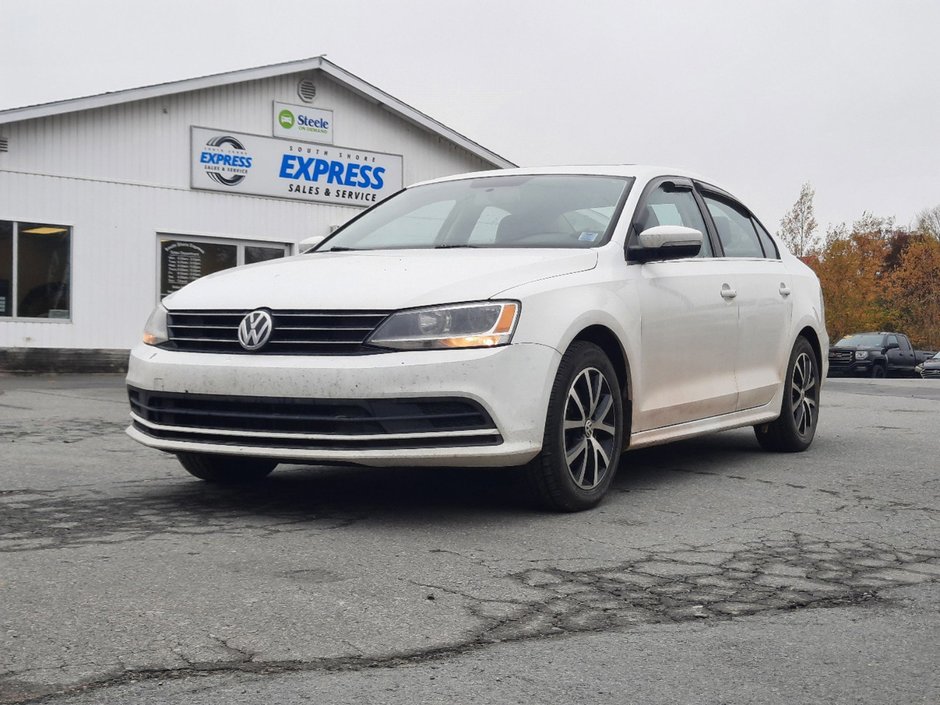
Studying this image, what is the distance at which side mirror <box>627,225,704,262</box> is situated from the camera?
18.7ft

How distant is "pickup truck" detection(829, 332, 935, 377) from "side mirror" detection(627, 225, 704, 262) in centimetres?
3125

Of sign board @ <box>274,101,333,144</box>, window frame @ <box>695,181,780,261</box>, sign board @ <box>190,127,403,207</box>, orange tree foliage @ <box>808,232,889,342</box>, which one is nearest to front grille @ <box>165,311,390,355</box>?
window frame @ <box>695,181,780,261</box>

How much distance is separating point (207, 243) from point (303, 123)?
2870 millimetres

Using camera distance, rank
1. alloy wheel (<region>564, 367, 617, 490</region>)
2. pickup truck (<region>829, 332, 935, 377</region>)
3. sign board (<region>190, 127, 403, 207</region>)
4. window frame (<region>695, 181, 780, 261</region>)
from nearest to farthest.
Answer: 1. alloy wheel (<region>564, 367, 617, 490</region>)
2. window frame (<region>695, 181, 780, 261</region>)
3. sign board (<region>190, 127, 403, 207</region>)
4. pickup truck (<region>829, 332, 935, 377</region>)

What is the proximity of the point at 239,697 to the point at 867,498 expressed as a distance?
400 centimetres

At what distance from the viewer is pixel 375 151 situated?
2166 cm

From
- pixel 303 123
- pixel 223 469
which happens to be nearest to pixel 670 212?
pixel 223 469

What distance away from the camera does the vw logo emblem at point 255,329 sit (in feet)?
15.9

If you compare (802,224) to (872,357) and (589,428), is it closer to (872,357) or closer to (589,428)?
(872,357)

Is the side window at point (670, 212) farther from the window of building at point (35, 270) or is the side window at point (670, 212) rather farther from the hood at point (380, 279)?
the window of building at point (35, 270)

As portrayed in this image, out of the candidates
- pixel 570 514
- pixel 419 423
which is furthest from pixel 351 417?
pixel 570 514

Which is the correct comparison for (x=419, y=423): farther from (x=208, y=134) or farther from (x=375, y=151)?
(x=375, y=151)

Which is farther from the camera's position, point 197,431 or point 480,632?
point 197,431

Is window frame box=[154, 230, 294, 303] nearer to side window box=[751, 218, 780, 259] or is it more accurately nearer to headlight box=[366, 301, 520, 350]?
side window box=[751, 218, 780, 259]
